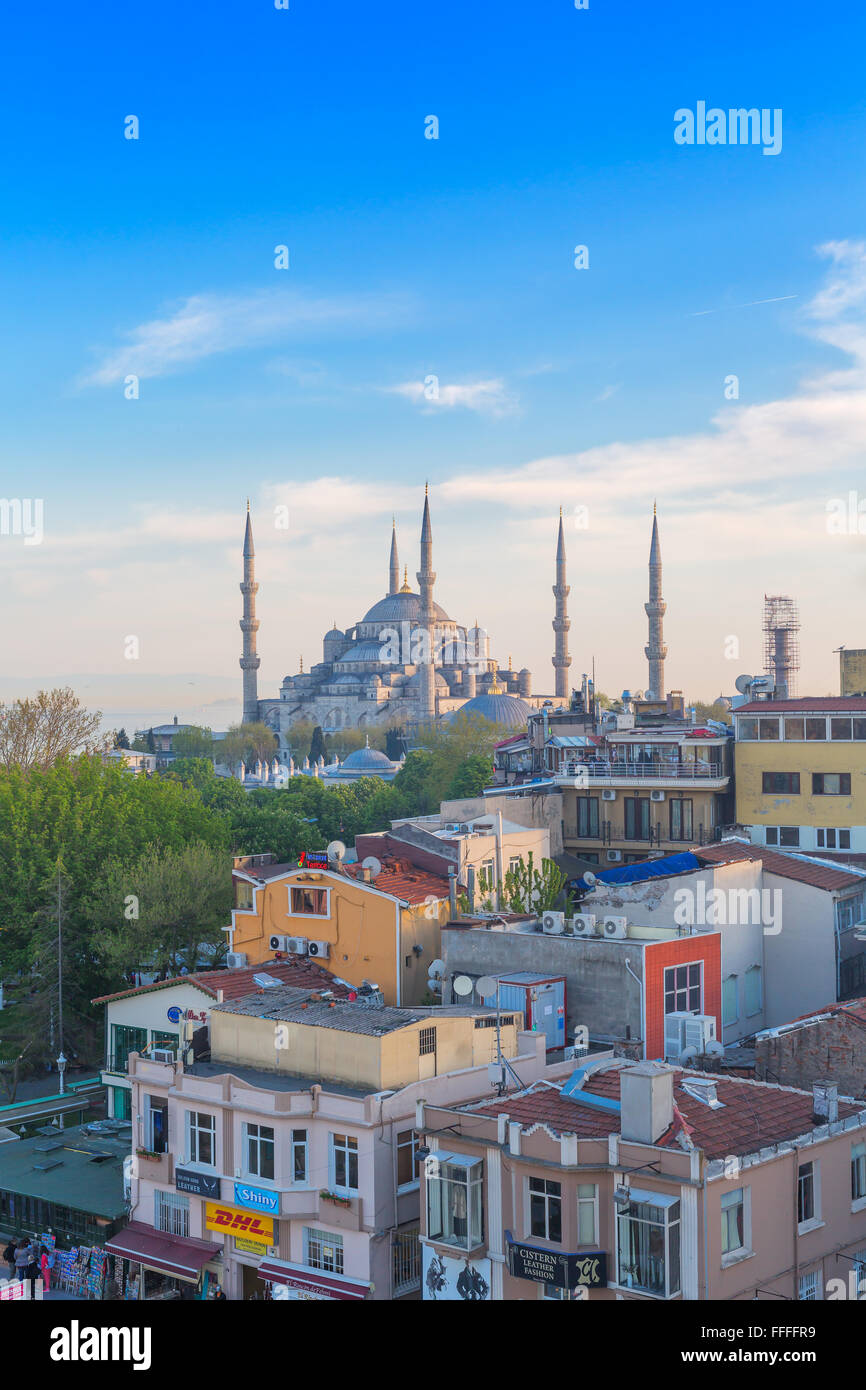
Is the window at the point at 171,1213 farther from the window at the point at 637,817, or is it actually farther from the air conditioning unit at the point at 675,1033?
the window at the point at 637,817

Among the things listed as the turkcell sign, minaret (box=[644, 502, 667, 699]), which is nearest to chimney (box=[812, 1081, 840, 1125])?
the turkcell sign

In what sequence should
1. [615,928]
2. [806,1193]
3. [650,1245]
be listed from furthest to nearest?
[615,928]
[806,1193]
[650,1245]

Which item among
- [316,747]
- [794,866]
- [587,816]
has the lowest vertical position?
[316,747]

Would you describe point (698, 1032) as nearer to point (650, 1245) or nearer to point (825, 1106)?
point (825, 1106)

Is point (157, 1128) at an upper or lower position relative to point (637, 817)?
lower

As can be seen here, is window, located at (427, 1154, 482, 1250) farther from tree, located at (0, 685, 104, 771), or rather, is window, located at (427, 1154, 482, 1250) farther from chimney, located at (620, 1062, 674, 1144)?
tree, located at (0, 685, 104, 771)

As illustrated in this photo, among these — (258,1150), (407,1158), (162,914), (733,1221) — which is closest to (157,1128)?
(258,1150)

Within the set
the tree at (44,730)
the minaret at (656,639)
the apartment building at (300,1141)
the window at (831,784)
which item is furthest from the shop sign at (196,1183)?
the minaret at (656,639)
